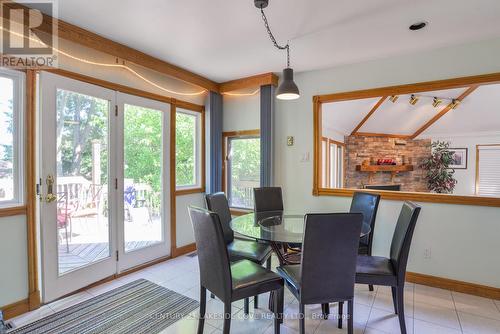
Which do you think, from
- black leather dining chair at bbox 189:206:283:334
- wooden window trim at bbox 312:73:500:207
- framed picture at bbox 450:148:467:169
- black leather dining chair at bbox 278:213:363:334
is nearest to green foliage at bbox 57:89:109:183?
black leather dining chair at bbox 189:206:283:334

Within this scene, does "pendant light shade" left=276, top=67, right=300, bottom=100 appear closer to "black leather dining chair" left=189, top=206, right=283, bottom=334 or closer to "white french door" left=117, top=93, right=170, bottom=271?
"black leather dining chair" left=189, top=206, right=283, bottom=334

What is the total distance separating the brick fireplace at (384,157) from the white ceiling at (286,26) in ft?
10.3

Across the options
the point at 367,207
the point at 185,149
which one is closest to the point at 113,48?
the point at 185,149

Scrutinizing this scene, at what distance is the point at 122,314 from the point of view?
7.70ft

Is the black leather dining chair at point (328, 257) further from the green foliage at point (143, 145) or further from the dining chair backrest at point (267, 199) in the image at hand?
the green foliage at point (143, 145)

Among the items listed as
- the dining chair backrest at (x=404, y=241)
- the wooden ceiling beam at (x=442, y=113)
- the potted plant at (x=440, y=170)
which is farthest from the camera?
the potted plant at (x=440, y=170)

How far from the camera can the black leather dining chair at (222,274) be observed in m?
1.78

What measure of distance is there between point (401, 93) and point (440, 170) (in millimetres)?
3964

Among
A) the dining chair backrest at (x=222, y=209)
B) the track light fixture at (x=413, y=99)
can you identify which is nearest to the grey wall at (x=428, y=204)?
the dining chair backrest at (x=222, y=209)

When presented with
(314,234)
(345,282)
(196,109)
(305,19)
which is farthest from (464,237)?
(196,109)

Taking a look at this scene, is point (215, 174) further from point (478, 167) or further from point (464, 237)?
point (478, 167)

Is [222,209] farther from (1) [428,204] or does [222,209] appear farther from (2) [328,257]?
(1) [428,204]

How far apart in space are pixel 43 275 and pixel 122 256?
2.61 ft

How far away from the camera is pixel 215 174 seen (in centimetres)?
420
